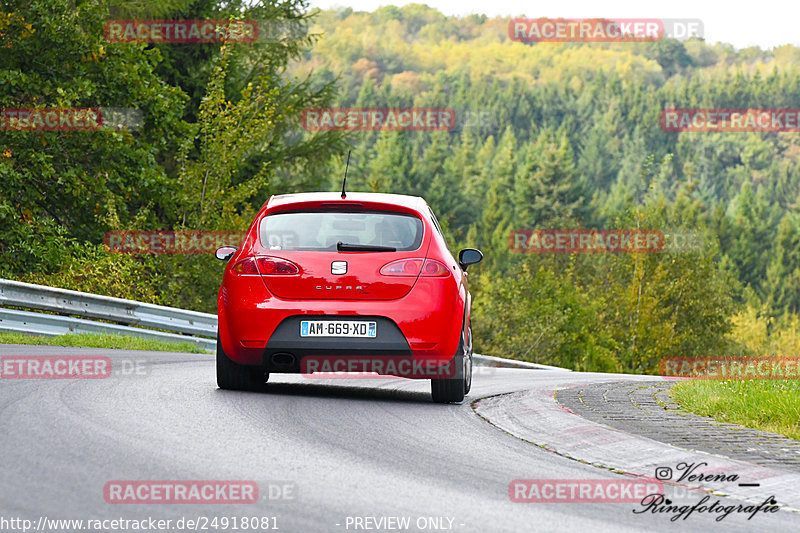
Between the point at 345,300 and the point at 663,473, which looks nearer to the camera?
the point at 663,473

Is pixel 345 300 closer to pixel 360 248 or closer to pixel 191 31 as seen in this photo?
pixel 360 248

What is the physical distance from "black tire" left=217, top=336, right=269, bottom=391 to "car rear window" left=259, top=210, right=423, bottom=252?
1074 millimetres

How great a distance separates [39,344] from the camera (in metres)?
14.8

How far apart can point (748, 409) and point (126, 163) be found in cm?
1908

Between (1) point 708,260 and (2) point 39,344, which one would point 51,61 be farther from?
(1) point 708,260

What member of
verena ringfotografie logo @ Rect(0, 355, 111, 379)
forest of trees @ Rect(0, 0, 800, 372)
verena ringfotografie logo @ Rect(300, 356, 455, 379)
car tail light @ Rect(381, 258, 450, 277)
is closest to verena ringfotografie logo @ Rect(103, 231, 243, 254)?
forest of trees @ Rect(0, 0, 800, 372)

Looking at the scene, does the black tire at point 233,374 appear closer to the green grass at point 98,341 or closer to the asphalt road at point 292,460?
the asphalt road at point 292,460

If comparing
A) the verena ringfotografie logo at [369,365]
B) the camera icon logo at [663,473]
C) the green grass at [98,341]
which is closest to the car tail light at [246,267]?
the verena ringfotografie logo at [369,365]

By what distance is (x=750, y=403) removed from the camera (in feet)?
31.5

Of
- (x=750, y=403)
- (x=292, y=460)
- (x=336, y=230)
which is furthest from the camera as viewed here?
(x=336, y=230)

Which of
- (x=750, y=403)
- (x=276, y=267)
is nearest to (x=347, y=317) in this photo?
(x=276, y=267)

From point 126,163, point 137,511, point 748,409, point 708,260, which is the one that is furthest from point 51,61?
point 708,260

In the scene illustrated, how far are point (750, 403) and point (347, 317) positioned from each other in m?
3.42

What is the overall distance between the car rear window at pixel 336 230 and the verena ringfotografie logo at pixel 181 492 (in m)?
4.12
